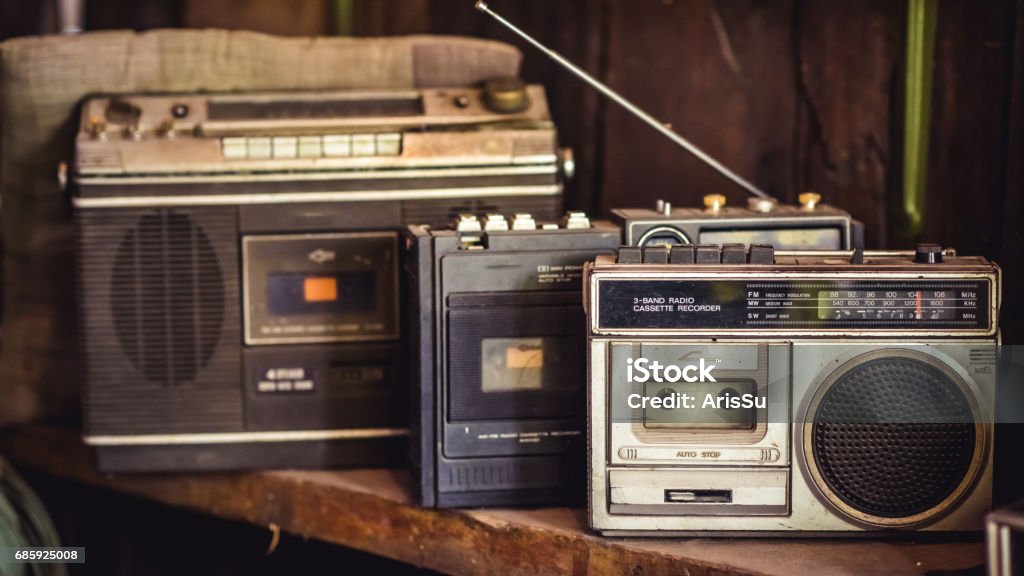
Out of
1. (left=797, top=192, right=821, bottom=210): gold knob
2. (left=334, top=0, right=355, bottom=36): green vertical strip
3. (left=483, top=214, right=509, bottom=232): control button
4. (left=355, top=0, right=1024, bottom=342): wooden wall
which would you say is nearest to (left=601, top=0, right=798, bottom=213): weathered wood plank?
(left=355, top=0, right=1024, bottom=342): wooden wall

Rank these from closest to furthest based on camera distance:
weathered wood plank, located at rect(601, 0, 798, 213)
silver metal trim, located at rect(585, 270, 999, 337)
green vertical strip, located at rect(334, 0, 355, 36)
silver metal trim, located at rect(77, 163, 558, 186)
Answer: silver metal trim, located at rect(585, 270, 999, 337)
silver metal trim, located at rect(77, 163, 558, 186)
weathered wood plank, located at rect(601, 0, 798, 213)
green vertical strip, located at rect(334, 0, 355, 36)

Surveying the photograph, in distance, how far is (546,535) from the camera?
4.10 ft

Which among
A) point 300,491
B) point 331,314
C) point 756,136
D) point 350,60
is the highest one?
point 350,60

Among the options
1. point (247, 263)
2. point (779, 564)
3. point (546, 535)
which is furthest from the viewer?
point (247, 263)

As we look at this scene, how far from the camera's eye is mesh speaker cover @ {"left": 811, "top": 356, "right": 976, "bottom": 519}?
1133mm

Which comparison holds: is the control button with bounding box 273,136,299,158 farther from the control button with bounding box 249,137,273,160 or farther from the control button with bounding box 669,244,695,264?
the control button with bounding box 669,244,695,264

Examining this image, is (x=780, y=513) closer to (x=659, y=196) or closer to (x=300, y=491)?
(x=300, y=491)

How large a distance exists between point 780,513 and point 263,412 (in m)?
0.65

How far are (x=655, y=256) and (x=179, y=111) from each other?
659mm

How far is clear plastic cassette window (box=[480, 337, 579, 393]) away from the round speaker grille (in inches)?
14.7

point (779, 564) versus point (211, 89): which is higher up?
point (211, 89)

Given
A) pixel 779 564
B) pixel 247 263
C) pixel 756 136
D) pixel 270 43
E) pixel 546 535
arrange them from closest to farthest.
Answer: pixel 779 564, pixel 546 535, pixel 247 263, pixel 270 43, pixel 756 136

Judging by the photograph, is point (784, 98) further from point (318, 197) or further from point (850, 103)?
point (318, 197)

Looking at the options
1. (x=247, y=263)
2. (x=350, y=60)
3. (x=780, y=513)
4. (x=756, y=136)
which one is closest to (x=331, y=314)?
(x=247, y=263)
